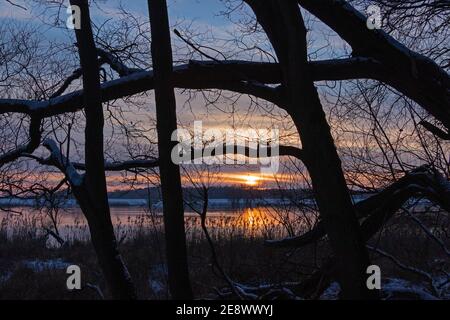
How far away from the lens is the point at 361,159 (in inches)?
319

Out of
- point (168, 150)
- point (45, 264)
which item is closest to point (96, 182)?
point (168, 150)

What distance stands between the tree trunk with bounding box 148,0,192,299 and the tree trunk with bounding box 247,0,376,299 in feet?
3.35

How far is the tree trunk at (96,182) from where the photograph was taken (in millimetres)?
5000

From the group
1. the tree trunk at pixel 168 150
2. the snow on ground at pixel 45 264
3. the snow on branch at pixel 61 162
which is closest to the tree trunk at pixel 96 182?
the snow on branch at pixel 61 162

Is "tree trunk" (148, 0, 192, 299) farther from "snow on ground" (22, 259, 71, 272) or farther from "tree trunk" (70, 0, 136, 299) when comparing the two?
"snow on ground" (22, 259, 71, 272)

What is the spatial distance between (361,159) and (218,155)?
7.95ft

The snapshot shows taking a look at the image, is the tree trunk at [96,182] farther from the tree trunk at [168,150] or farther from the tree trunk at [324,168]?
the tree trunk at [324,168]

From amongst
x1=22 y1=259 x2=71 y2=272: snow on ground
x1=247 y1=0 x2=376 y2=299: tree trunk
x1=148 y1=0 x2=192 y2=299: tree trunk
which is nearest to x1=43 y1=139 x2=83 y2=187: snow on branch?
x1=148 y1=0 x2=192 y2=299: tree trunk

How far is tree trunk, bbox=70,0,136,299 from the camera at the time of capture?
5000 mm

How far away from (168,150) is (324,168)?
1.25 meters

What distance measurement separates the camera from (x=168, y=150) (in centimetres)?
428
